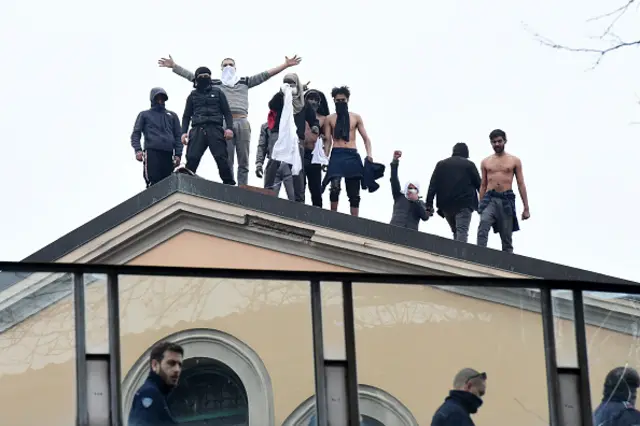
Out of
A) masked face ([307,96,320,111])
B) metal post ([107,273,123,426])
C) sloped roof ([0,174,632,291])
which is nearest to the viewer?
metal post ([107,273,123,426])

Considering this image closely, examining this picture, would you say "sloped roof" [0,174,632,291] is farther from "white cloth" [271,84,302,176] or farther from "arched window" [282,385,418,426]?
"arched window" [282,385,418,426]

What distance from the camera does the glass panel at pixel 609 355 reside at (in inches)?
416

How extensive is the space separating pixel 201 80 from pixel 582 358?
8700 millimetres

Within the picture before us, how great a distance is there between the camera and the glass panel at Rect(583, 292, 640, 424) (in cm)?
1055

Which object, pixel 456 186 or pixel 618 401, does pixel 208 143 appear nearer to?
pixel 456 186

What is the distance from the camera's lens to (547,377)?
10539mm

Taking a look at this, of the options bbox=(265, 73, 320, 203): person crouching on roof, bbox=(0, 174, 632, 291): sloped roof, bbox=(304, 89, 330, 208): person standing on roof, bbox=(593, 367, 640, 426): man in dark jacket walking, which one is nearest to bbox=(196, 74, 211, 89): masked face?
bbox=(265, 73, 320, 203): person crouching on roof

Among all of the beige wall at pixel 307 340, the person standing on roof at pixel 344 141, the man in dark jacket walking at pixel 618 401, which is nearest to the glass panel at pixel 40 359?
the beige wall at pixel 307 340

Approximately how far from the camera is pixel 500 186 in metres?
18.6

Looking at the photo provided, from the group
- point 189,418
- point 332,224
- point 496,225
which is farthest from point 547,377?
point 332,224

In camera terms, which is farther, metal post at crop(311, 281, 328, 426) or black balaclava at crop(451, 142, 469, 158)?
black balaclava at crop(451, 142, 469, 158)

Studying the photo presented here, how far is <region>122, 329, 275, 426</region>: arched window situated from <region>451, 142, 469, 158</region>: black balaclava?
8826 millimetres

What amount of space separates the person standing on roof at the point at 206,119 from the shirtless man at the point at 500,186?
8.85 feet

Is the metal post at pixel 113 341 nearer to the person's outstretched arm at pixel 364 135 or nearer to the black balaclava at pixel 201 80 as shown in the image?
the black balaclava at pixel 201 80
